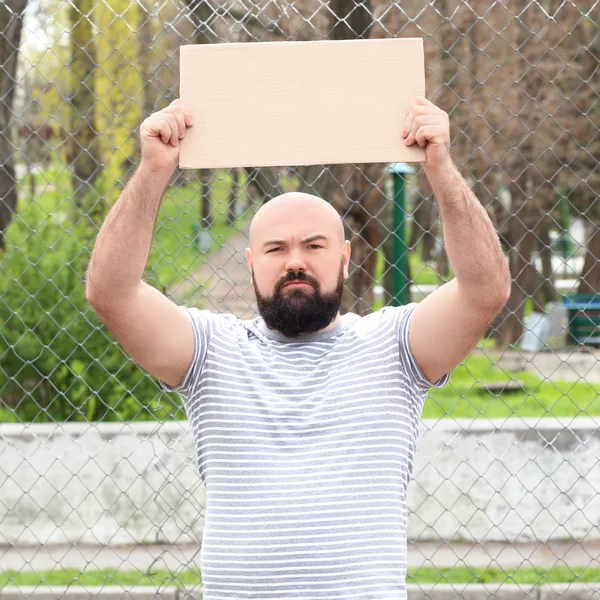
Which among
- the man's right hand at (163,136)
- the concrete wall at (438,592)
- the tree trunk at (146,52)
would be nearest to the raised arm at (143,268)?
the man's right hand at (163,136)

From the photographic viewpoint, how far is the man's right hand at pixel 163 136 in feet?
6.76

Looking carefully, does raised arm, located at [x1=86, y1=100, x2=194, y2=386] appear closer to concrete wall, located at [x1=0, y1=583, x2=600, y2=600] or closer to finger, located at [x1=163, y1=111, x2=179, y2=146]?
finger, located at [x1=163, y1=111, x2=179, y2=146]

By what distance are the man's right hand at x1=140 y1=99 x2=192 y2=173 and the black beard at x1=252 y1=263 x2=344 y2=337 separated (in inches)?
15.1

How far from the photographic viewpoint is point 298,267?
7.48 feet

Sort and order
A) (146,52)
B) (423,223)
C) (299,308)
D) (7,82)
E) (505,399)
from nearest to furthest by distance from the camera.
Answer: (299,308) < (146,52) < (7,82) < (505,399) < (423,223)

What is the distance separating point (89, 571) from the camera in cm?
472

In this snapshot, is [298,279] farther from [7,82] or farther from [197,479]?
[7,82]

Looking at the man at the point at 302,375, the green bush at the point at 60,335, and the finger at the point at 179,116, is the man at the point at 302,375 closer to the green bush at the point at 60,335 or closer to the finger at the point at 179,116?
the finger at the point at 179,116

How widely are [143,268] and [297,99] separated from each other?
490 millimetres

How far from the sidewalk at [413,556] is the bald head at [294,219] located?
8.66 ft

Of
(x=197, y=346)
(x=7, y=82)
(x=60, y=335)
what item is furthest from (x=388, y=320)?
(x=7, y=82)

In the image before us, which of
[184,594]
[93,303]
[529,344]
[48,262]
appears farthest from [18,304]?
[529,344]

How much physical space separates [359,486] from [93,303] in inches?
27.4

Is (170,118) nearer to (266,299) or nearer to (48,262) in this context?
(266,299)
